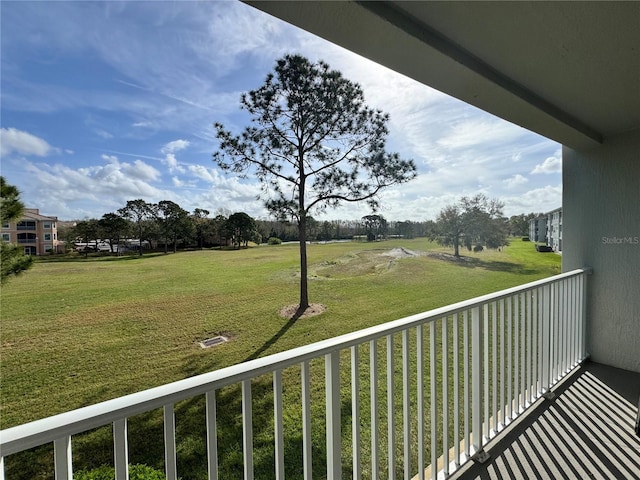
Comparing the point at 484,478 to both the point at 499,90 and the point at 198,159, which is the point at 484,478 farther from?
the point at 198,159

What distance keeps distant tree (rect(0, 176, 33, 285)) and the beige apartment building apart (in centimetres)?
3

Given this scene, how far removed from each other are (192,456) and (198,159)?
1.91 m

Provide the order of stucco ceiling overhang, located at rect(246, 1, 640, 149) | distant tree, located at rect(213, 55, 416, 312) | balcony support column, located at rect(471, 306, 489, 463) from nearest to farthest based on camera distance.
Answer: stucco ceiling overhang, located at rect(246, 1, 640, 149), balcony support column, located at rect(471, 306, 489, 463), distant tree, located at rect(213, 55, 416, 312)

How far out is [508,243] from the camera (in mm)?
3689

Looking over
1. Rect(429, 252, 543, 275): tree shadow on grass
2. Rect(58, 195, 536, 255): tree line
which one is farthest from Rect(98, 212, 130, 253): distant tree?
Rect(429, 252, 543, 275): tree shadow on grass

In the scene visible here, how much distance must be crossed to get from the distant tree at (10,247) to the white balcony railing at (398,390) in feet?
4.28

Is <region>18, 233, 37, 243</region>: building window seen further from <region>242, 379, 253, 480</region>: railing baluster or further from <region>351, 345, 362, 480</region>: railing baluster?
<region>351, 345, 362, 480</region>: railing baluster

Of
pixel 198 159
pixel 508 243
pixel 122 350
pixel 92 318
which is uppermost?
pixel 198 159

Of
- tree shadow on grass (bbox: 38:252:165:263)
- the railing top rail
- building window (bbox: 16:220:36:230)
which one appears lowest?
the railing top rail

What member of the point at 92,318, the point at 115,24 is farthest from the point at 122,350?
the point at 115,24

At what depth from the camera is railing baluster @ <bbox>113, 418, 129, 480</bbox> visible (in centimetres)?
60

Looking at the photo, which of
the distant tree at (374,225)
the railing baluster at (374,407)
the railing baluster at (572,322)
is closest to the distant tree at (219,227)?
the distant tree at (374,225)

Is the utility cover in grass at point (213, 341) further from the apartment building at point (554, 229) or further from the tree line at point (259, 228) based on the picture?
the apartment building at point (554, 229)

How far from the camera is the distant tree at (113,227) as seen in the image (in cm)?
182
